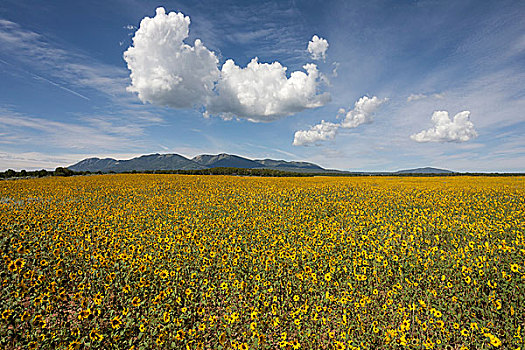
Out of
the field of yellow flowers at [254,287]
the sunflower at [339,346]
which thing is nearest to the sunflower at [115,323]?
the field of yellow flowers at [254,287]

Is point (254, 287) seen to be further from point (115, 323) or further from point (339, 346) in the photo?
point (115, 323)

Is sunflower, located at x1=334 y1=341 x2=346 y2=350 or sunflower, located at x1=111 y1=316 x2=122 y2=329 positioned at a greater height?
sunflower, located at x1=111 y1=316 x2=122 y2=329

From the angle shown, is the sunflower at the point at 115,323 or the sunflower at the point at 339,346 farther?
the sunflower at the point at 115,323

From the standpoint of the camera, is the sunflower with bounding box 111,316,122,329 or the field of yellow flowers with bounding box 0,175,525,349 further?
the field of yellow flowers with bounding box 0,175,525,349

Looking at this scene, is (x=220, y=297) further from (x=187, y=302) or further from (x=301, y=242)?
(x=301, y=242)

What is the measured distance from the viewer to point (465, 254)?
6.42 meters

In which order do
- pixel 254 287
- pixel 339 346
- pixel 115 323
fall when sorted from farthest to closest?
pixel 254 287
pixel 115 323
pixel 339 346

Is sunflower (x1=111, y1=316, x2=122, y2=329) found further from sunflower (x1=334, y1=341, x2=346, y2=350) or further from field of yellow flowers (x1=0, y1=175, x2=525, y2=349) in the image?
sunflower (x1=334, y1=341, x2=346, y2=350)

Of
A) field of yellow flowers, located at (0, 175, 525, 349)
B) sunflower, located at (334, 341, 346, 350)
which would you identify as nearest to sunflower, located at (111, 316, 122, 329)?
field of yellow flowers, located at (0, 175, 525, 349)

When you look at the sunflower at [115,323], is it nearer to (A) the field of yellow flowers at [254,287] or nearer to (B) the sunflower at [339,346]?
(A) the field of yellow flowers at [254,287]

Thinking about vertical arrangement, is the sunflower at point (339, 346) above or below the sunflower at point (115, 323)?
below

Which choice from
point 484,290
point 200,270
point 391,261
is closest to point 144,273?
point 200,270

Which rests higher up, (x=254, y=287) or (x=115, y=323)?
(x=115, y=323)

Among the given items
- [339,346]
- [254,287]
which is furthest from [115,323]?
[339,346]
